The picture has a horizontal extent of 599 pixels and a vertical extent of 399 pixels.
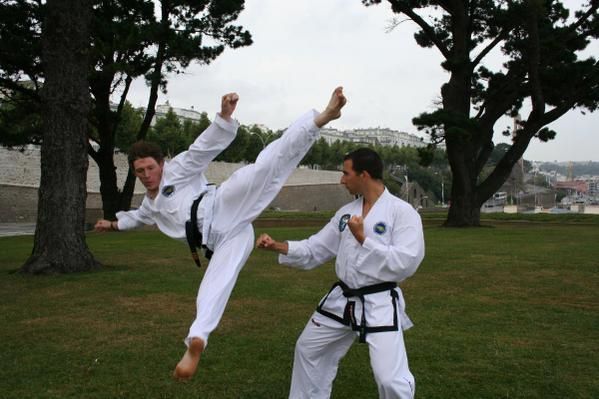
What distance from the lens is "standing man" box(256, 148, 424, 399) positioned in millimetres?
3895

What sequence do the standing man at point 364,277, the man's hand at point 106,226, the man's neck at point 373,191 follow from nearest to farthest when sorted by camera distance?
the standing man at point 364,277
the man's neck at point 373,191
the man's hand at point 106,226

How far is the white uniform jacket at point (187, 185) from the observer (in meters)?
4.48

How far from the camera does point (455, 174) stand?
30141mm

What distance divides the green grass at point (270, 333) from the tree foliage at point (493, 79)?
15.2 meters

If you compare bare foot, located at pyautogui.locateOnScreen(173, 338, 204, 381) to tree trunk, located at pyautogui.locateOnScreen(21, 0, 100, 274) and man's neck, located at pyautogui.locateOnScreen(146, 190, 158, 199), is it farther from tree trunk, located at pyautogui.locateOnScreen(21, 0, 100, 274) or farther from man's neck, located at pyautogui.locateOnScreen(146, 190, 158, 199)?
tree trunk, located at pyautogui.locateOnScreen(21, 0, 100, 274)

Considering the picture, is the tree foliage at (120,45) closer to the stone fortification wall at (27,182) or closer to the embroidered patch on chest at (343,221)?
the stone fortification wall at (27,182)

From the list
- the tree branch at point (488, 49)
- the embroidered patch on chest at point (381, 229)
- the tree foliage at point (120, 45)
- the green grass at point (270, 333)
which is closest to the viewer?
the embroidered patch on chest at point (381, 229)

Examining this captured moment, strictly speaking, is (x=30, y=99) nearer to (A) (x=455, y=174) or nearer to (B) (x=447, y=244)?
(B) (x=447, y=244)

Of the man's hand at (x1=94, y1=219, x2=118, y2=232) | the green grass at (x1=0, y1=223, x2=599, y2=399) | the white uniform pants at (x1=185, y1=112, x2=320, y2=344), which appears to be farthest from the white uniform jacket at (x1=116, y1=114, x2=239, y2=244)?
the green grass at (x1=0, y1=223, x2=599, y2=399)

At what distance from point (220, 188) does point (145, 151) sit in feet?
2.36

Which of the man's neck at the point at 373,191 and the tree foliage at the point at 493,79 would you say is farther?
the tree foliage at the point at 493,79

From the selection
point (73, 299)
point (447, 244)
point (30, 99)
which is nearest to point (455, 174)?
point (447, 244)

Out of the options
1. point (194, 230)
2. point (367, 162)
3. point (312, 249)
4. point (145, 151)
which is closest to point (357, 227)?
point (367, 162)

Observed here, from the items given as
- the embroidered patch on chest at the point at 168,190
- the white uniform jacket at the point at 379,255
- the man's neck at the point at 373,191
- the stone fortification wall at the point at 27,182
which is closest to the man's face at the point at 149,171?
the embroidered patch on chest at the point at 168,190
